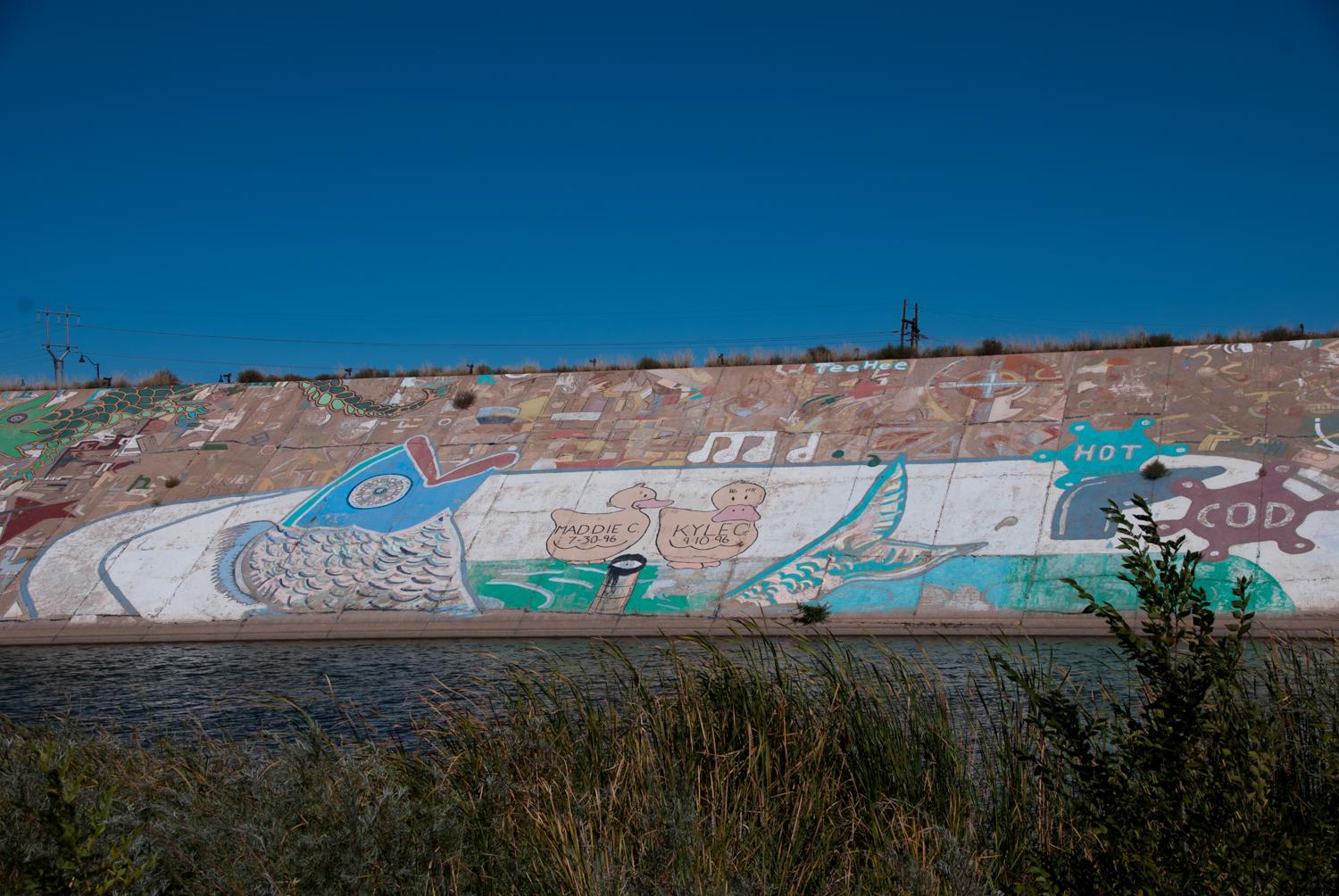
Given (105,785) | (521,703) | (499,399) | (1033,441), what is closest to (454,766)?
(521,703)

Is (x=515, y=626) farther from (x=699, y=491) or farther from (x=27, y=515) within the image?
(x=27, y=515)

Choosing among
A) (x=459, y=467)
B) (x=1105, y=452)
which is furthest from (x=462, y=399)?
(x=1105, y=452)

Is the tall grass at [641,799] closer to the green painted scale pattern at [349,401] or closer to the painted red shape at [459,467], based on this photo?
the painted red shape at [459,467]

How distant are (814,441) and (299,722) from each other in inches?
588

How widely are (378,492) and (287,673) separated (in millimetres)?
8994

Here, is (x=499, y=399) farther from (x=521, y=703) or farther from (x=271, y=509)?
(x=521, y=703)

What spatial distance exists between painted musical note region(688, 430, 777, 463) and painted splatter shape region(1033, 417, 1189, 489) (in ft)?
18.1

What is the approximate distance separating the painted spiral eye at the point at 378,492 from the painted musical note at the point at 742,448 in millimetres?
Result: 6570

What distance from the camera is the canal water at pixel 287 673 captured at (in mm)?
12258

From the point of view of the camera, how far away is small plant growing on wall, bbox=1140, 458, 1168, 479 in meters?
20.7

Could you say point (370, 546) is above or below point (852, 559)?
below

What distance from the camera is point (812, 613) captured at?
19.2 m

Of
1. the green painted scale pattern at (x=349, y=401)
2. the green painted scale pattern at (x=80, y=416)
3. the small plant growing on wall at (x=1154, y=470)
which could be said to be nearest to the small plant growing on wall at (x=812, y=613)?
the small plant growing on wall at (x=1154, y=470)

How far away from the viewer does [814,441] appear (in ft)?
80.0
